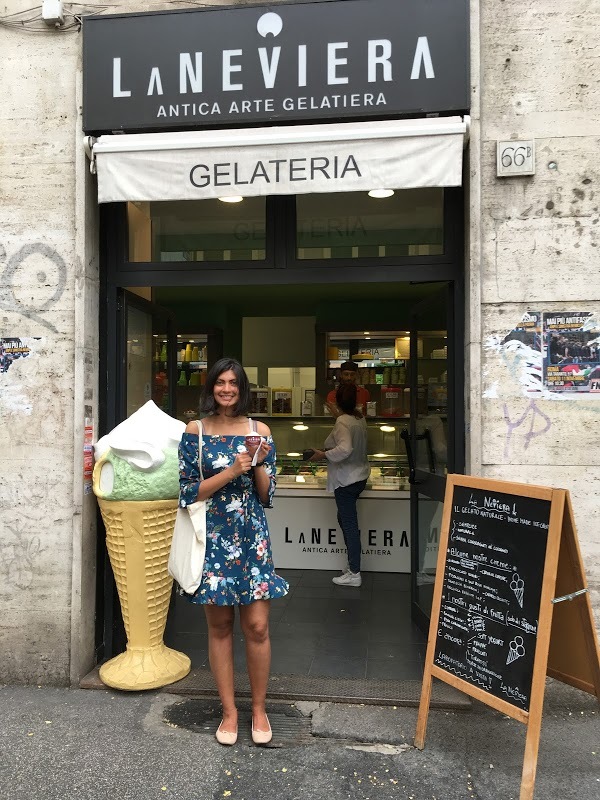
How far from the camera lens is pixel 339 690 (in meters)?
4.00

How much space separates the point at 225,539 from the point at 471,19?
3372mm

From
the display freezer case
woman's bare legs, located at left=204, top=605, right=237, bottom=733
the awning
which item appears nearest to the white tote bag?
woman's bare legs, located at left=204, top=605, right=237, bottom=733

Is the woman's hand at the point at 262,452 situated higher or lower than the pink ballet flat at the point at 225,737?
higher

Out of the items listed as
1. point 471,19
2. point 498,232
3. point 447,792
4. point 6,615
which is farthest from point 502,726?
point 471,19

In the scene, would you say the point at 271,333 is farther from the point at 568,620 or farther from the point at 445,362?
the point at 568,620

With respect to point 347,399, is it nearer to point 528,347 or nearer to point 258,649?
point 528,347

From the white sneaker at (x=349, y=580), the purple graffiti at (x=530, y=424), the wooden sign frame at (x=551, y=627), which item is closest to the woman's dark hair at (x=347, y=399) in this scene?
the white sneaker at (x=349, y=580)


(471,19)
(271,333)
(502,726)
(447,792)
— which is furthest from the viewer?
(271,333)

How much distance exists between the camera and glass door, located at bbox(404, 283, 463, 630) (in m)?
4.32

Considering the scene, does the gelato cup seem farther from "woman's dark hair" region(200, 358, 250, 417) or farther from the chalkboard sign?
the chalkboard sign

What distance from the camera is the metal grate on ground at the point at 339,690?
3.85 m

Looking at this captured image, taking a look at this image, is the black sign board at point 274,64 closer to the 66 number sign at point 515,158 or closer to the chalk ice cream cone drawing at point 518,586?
the 66 number sign at point 515,158

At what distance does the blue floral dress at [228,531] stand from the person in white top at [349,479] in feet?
9.72

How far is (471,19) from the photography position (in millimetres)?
3934
